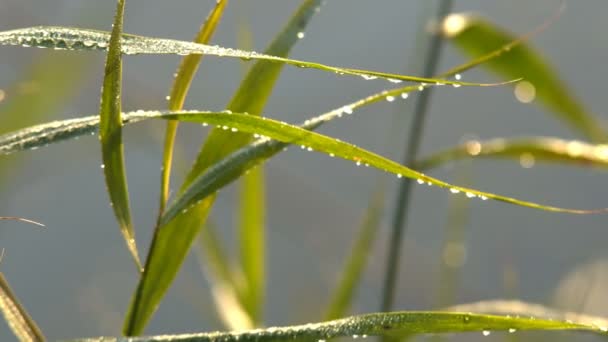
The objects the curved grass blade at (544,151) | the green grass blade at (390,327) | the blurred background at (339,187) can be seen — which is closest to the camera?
the green grass blade at (390,327)

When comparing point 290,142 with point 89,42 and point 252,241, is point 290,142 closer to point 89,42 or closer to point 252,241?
point 89,42

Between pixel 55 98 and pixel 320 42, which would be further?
pixel 320 42

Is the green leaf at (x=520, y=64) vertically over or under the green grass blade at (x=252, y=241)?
over

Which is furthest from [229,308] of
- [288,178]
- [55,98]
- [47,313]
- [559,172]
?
[559,172]

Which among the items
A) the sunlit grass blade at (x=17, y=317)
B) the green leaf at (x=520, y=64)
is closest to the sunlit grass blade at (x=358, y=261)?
the green leaf at (x=520, y=64)

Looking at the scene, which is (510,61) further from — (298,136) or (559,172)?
(559,172)

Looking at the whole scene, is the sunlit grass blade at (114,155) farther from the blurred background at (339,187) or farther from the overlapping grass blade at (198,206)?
the blurred background at (339,187)
